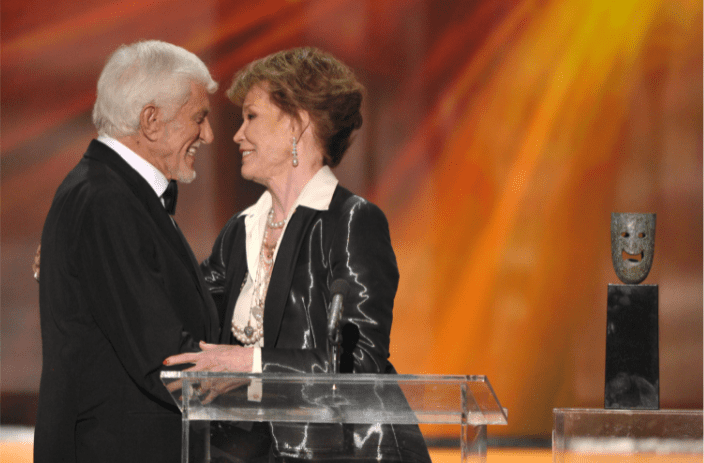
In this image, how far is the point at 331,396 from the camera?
1.41 m

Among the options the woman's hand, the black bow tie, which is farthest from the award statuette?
the black bow tie

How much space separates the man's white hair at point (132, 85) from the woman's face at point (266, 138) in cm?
35

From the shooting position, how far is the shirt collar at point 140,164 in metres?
2.09

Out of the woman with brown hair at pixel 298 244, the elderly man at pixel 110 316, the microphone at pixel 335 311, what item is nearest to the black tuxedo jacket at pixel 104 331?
the elderly man at pixel 110 316

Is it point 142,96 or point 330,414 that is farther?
point 142,96

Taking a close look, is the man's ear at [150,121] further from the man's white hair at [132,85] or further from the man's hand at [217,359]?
the man's hand at [217,359]

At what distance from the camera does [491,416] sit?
1361mm

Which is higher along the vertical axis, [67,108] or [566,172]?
[67,108]

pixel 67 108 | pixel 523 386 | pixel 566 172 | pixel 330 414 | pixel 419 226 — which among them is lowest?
pixel 523 386

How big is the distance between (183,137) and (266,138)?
315 mm

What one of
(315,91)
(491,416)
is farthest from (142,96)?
(491,416)

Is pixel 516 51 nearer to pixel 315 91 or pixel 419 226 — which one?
pixel 419 226

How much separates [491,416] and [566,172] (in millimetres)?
3841

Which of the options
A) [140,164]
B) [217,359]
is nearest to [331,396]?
[217,359]
